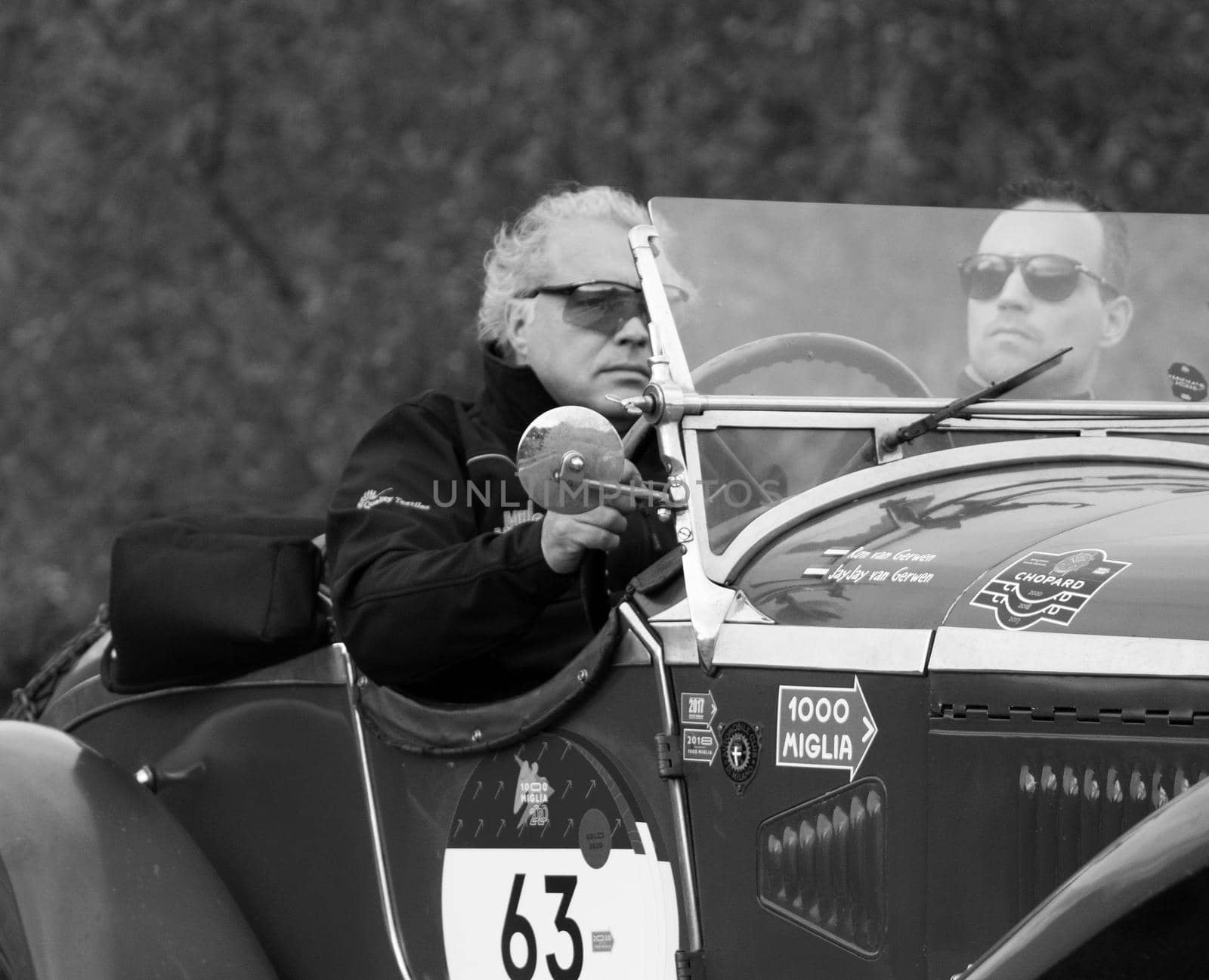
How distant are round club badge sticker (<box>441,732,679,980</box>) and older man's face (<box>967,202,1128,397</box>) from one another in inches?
38.0

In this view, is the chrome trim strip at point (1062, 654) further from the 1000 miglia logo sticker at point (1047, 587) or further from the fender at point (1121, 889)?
the fender at point (1121, 889)

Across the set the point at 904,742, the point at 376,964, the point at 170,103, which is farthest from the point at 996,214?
the point at 170,103

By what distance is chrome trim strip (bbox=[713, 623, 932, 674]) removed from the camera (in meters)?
2.50

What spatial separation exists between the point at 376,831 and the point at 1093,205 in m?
1.83

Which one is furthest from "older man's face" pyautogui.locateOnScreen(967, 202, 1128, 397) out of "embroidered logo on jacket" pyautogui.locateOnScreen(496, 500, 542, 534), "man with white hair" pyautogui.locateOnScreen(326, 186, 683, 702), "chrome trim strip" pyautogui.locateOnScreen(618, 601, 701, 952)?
"embroidered logo on jacket" pyautogui.locateOnScreen(496, 500, 542, 534)

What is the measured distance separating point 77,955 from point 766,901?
1.25 m

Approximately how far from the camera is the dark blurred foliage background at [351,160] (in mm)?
10117

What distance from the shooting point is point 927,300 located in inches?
123

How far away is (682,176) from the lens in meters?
10.4

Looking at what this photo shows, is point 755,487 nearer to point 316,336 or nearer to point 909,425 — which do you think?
point 909,425

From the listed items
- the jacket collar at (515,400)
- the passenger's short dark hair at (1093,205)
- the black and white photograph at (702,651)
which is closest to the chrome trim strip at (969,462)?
the black and white photograph at (702,651)

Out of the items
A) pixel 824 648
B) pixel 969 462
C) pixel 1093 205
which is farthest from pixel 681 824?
pixel 1093 205

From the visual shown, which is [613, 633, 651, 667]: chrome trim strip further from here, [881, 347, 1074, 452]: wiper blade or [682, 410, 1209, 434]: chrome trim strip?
[881, 347, 1074, 452]: wiper blade

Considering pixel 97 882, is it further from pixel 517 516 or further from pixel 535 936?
pixel 517 516
